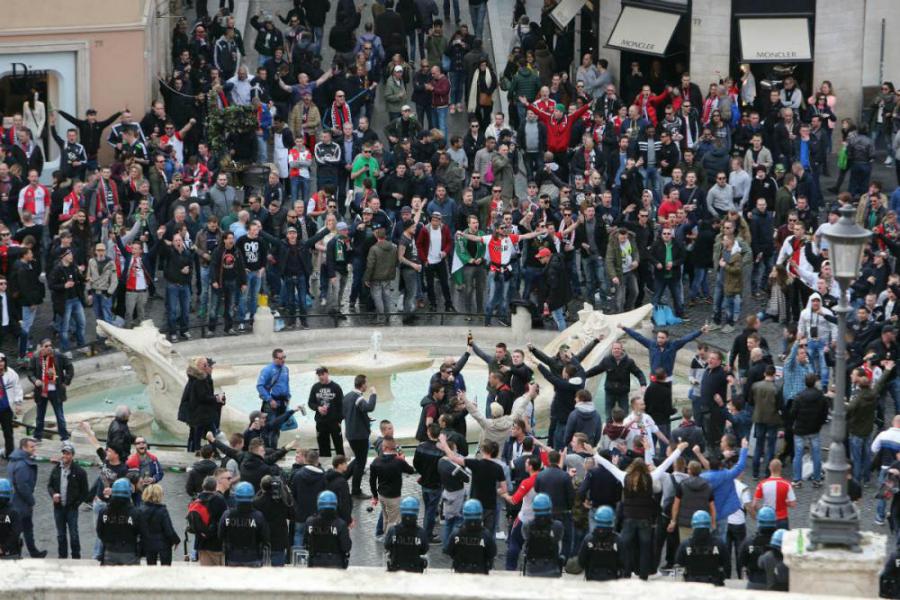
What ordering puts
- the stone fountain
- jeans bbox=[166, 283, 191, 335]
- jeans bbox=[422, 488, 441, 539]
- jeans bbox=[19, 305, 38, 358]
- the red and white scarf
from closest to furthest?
jeans bbox=[422, 488, 441, 539], the stone fountain, jeans bbox=[19, 305, 38, 358], jeans bbox=[166, 283, 191, 335], the red and white scarf

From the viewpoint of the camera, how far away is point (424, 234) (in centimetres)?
3775

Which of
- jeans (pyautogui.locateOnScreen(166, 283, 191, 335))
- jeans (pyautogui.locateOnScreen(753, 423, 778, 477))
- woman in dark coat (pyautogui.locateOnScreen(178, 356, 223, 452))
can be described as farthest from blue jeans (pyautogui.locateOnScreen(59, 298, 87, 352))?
jeans (pyautogui.locateOnScreen(753, 423, 778, 477))

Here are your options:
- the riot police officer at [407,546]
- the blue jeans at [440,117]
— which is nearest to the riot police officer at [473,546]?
the riot police officer at [407,546]

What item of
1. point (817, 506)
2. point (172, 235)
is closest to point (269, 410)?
point (172, 235)

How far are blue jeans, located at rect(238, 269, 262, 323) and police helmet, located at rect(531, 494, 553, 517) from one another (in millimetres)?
12289

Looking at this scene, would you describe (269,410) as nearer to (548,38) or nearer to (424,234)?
(424,234)

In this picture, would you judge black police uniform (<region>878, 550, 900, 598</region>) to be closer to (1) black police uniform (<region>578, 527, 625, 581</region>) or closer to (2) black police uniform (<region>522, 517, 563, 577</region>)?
(1) black police uniform (<region>578, 527, 625, 581</region>)

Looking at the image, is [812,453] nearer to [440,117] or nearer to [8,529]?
[8,529]

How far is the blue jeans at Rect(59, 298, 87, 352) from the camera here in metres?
35.8

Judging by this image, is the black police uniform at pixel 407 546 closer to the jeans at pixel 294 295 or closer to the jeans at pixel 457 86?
the jeans at pixel 294 295

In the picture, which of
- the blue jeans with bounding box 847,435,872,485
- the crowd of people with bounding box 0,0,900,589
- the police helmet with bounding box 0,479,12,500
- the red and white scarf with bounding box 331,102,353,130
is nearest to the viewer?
the police helmet with bounding box 0,479,12,500

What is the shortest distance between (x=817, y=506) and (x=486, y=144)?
1901cm

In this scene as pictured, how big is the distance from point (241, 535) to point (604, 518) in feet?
12.2

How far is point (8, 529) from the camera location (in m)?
26.3
